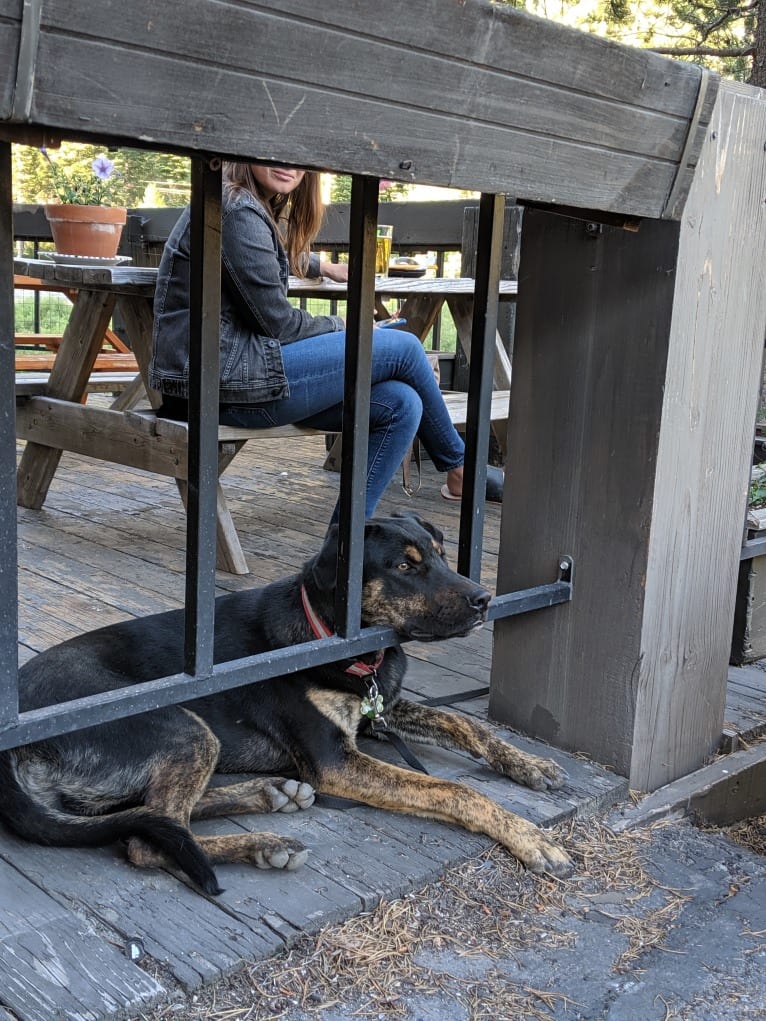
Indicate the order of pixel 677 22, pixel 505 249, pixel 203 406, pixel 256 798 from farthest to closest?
pixel 677 22
pixel 505 249
pixel 256 798
pixel 203 406

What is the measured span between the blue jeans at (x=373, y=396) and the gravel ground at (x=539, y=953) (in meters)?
1.53

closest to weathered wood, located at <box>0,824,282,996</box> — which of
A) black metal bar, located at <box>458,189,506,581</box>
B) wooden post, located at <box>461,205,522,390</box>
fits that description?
black metal bar, located at <box>458,189,506,581</box>

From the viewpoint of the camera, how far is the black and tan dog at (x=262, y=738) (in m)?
2.08

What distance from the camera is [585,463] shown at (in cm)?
259

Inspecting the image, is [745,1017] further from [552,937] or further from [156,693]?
[156,693]

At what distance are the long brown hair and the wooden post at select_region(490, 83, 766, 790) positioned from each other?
1088 millimetres

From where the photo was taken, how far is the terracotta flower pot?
181 inches

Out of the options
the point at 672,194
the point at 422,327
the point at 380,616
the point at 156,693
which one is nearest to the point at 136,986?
the point at 156,693

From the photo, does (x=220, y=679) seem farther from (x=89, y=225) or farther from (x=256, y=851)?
(x=89, y=225)

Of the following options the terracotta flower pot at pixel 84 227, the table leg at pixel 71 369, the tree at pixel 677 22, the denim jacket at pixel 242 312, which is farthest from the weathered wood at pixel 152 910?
the tree at pixel 677 22

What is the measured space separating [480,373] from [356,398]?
41cm

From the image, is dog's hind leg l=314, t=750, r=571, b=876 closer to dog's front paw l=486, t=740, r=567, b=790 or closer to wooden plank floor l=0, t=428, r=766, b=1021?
wooden plank floor l=0, t=428, r=766, b=1021

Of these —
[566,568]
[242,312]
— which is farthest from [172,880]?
[242,312]

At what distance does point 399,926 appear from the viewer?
77.8 inches
